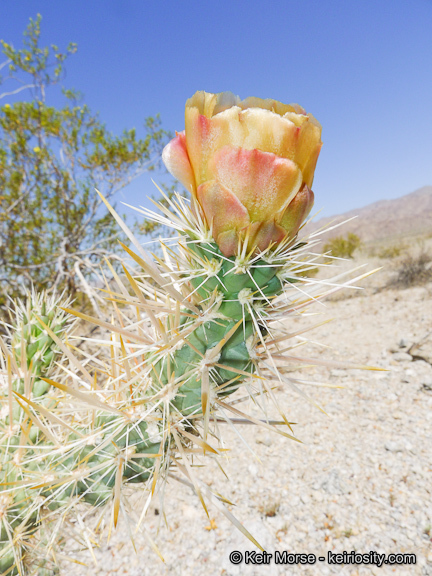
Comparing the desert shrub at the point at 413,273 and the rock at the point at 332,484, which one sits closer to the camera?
the rock at the point at 332,484

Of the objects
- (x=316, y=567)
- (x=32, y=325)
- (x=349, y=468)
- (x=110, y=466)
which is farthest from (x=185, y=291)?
(x=349, y=468)

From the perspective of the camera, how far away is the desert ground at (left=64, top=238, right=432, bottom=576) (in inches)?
63.5

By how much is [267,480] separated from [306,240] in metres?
1.80

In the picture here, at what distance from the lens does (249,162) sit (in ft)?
1.86

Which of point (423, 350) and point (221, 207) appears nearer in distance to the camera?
point (221, 207)

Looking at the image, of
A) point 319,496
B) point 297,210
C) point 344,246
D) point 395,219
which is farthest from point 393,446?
point 395,219

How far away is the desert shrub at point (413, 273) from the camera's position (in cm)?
650

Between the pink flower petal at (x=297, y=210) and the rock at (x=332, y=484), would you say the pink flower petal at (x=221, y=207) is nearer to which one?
the pink flower petal at (x=297, y=210)

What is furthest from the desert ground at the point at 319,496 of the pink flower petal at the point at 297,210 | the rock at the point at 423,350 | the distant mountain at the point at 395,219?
the distant mountain at the point at 395,219

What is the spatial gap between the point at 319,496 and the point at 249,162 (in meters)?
1.96

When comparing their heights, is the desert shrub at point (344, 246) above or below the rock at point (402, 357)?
above

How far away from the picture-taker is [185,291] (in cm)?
78

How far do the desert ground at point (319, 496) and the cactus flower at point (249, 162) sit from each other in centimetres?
57

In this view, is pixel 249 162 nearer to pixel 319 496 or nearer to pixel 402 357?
pixel 319 496
